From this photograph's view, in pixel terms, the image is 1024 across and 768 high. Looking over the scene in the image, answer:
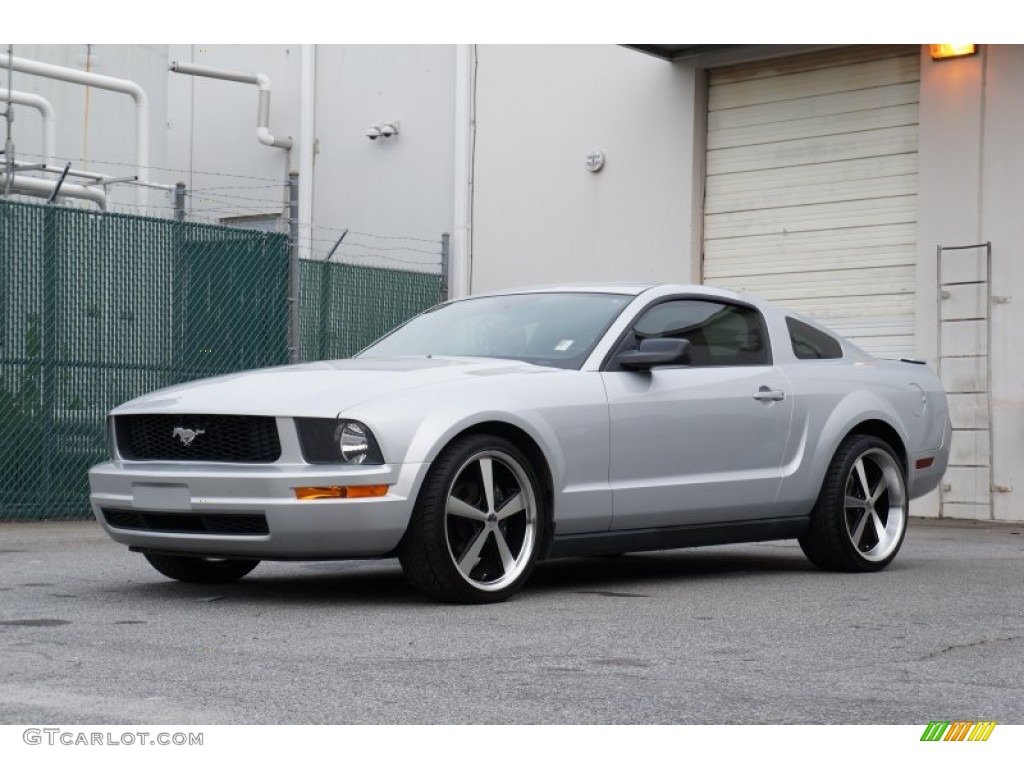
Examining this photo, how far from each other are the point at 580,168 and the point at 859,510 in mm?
9111

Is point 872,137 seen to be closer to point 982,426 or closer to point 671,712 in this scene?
point 982,426

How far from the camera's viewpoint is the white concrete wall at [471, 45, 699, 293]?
16.6m

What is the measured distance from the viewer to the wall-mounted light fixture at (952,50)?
1429 cm

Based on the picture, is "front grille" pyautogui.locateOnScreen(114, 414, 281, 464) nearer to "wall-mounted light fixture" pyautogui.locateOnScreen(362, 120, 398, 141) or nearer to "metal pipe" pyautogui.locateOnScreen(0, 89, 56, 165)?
"metal pipe" pyautogui.locateOnScreen(0, 89, 56, 165)

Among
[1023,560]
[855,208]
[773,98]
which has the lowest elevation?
[1023,560]

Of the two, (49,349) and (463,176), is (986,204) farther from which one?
(49,349)

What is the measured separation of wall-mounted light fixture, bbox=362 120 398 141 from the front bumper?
12595 mm

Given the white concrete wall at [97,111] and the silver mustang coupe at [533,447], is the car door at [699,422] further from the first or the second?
the white concrete wall at [97,111]

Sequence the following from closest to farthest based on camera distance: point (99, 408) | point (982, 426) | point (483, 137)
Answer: point (99, 408) < point (982, 426) < point (483, 137)

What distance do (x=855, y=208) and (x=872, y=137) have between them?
0.65 metres

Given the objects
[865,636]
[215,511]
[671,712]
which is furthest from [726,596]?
[671,712]

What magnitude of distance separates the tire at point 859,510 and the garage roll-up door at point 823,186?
617cm
